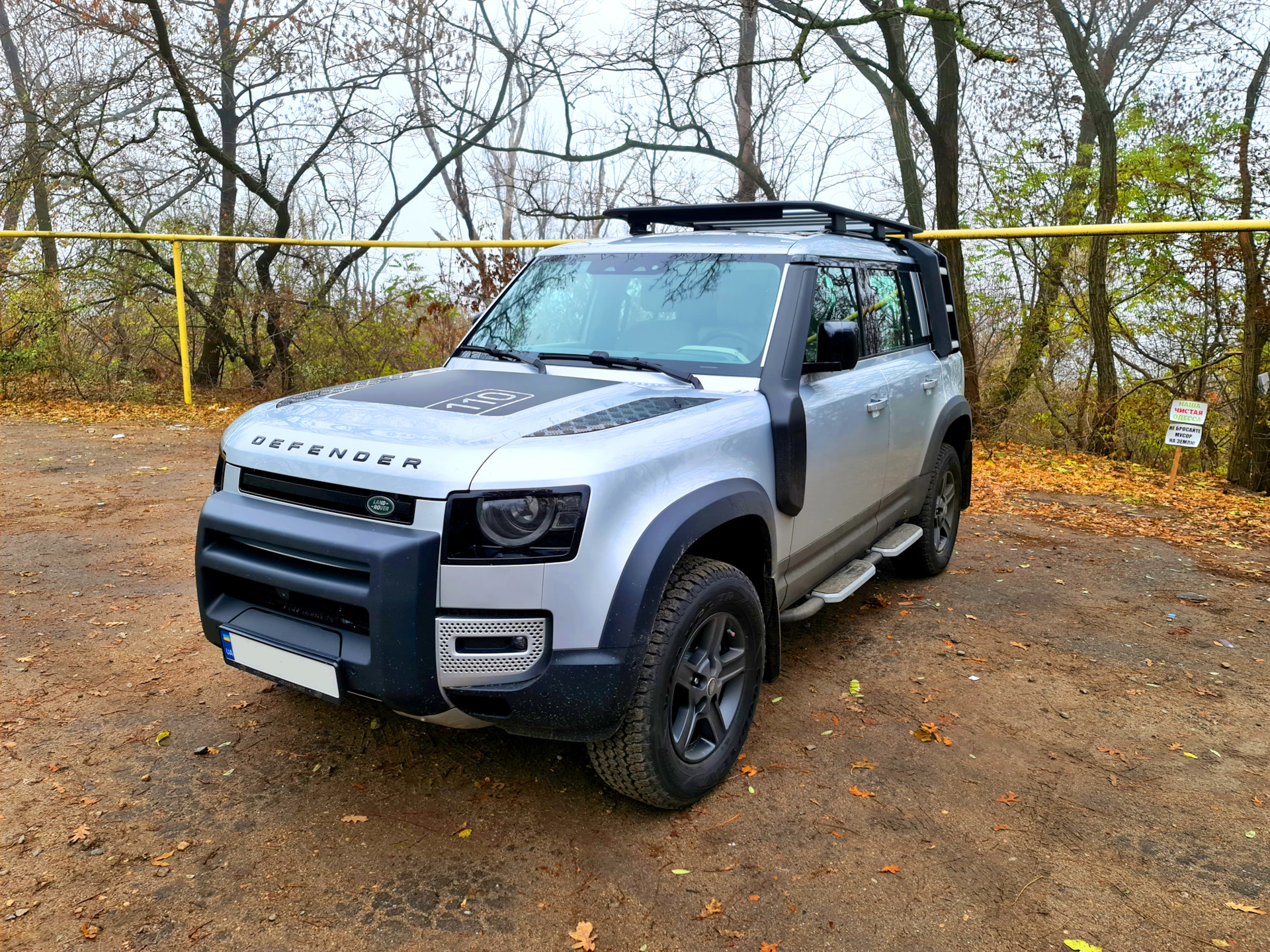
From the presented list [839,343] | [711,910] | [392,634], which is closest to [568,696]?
[392,634]

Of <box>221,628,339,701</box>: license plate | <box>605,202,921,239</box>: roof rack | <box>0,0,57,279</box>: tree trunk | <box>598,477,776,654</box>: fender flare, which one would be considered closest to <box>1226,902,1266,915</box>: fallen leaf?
<box>598,477,776,654</box>: fender flare

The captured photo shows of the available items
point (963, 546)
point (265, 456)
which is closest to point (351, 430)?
point (265, 456)

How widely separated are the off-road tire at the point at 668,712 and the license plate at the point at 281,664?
0.81 m

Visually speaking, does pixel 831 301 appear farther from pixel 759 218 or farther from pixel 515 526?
pixel 515 526

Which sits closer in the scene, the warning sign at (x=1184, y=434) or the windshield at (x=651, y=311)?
the windshield at (x=651, y=311)

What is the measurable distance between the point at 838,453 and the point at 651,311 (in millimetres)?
1006

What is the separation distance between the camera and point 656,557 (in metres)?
2.57

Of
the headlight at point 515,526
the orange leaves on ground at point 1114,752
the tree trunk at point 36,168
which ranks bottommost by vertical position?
the orange leaves on ground at point 1114,752

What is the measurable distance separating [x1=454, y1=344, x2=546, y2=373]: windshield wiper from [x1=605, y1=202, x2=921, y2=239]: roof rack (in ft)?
3.75

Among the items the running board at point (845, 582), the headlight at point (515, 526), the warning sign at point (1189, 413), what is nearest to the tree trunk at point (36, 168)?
the running board at point (845, 582)

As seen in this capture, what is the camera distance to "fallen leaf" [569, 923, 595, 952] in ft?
7.72

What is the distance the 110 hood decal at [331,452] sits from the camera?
2494 mm

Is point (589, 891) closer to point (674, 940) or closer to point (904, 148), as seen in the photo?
point (674, 940)

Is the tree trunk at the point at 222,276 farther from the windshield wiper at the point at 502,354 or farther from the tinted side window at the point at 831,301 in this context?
the tinted side window at the point at 831,301
